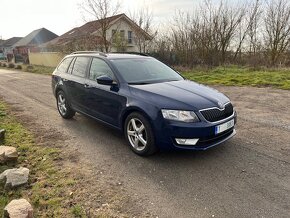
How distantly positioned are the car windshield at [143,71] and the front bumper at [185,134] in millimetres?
1168

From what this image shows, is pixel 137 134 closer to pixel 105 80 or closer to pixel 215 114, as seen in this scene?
pixel 105 80

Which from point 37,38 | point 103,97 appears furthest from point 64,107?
point 37,38

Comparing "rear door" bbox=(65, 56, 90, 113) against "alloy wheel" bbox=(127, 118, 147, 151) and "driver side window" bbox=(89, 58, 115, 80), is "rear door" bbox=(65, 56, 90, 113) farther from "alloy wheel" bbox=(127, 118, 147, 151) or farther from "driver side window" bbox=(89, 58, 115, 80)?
"alloy wheel" bbox=(127, 118, 147, 151)

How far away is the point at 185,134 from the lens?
12.4ft

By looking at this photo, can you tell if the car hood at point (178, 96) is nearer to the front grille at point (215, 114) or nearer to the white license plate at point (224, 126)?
the front grille at point (215, 114)

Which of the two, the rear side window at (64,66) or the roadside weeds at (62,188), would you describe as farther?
the rear side window at (64,66)

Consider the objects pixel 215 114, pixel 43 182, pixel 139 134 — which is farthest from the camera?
pixel 139 134

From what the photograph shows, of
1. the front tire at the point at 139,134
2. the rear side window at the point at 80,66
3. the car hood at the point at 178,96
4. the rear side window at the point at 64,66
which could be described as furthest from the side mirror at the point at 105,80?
the rear side window at the point at 64,66

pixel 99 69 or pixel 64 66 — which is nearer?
pixel 99 69

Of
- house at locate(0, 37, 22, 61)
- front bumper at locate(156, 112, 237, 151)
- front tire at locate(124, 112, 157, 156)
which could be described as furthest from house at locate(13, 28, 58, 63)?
front bumper at locate(156, 112, 237, 151)

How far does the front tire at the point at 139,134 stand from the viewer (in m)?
4.06

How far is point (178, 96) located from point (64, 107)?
3551mm

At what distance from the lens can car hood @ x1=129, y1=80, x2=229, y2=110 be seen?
12.8 ft

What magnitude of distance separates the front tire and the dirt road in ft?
0.53
